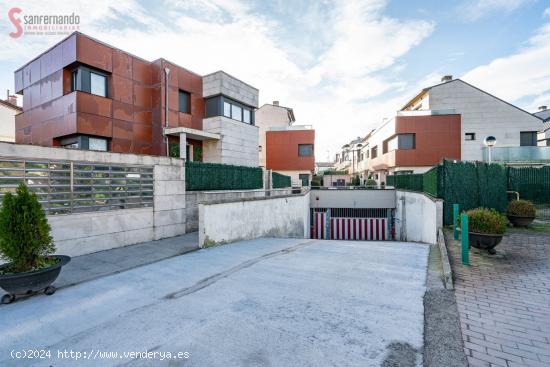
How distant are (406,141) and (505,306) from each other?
77.4 ft

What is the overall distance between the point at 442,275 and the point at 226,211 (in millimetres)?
6111

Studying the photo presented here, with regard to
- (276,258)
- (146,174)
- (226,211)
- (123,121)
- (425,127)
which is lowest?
(276,258)

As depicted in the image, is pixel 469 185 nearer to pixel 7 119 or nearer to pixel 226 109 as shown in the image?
pixel 226 109

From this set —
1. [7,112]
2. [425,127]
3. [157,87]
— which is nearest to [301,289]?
[157,87]

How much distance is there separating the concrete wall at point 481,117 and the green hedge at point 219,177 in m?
22.4

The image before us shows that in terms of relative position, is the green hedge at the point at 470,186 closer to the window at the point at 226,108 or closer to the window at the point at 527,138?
the window at the point at 226,108

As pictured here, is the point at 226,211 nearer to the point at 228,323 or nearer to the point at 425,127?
the point at 228,323

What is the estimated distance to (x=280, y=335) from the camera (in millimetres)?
3146

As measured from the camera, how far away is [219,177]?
12.7 m

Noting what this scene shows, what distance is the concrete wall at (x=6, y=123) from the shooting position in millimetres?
22391

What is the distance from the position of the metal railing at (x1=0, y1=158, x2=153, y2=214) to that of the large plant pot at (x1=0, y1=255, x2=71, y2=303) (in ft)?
8.38

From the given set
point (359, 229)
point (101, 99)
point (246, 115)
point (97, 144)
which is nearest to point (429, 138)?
point (359, 229)

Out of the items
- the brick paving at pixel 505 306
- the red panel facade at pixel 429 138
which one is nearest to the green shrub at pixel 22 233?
the brick paving at pixel 505 306

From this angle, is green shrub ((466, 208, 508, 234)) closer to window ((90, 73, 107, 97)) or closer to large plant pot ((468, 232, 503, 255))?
large plant pot ((468, 232, 503, 255))
